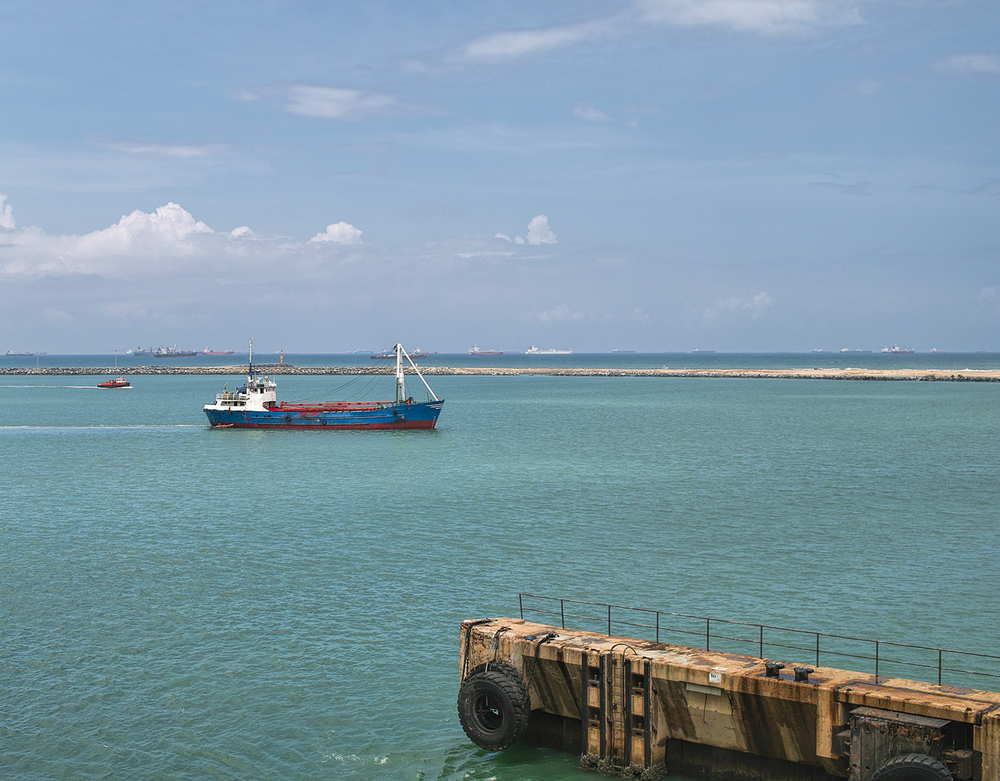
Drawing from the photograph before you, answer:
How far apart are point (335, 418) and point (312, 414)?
8.21 ft

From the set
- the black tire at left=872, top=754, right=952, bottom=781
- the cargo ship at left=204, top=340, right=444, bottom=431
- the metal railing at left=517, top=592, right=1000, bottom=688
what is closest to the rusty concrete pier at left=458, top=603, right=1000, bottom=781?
the black tire at left=872, top=754, right=952, bottom=781

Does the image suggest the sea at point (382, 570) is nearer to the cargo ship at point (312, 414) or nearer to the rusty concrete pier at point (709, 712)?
the rusty concrete pier at point (709, 712)

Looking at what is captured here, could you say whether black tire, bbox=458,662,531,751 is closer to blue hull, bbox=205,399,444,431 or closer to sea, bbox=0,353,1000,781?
sea, bbox=0,353,1000,781

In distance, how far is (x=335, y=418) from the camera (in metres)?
98.9

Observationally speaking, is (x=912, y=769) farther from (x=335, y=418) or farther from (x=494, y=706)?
(x=335, y=418)

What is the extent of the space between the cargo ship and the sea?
44.9 feet

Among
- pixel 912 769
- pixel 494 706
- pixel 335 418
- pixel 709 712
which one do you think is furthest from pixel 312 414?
pixel 912 769

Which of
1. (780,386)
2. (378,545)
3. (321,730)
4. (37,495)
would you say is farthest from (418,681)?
(780,386)

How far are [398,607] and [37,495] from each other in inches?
1342

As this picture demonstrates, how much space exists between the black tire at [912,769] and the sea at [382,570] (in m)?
5.76

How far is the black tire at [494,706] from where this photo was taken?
19750 mm

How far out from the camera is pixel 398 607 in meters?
31.2

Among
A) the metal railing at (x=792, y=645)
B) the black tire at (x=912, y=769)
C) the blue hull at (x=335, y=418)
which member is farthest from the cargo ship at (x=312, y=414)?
the black tire at (x=912, y=769)

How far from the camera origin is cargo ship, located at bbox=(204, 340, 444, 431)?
9706 centimetres
